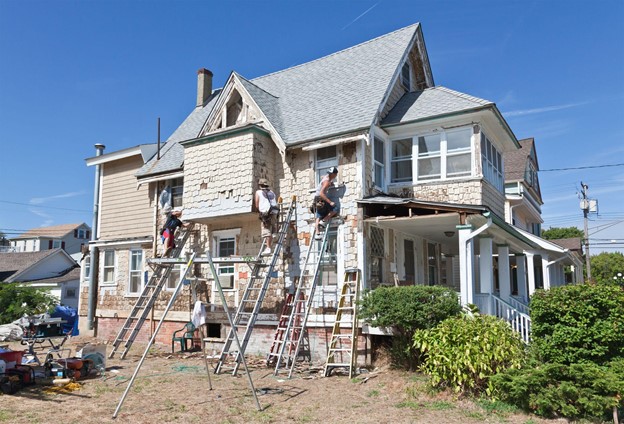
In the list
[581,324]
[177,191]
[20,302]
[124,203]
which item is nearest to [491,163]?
[581,324]

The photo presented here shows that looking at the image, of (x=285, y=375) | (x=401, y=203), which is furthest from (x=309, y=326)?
(x=401, y=203)

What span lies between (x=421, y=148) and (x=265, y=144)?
4.78 meters

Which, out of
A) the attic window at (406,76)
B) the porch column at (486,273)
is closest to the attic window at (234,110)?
the attic window at (406,76)

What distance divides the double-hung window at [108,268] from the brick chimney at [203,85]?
25.0ft

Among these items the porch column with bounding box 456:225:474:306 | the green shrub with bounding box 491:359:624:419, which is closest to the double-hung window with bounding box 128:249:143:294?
the porch column with bounding box 456:225:474:306

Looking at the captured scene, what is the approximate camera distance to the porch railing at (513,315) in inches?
490

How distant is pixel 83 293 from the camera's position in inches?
818

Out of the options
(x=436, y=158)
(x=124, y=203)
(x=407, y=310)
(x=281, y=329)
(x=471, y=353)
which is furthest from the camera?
(x=124, y=203)

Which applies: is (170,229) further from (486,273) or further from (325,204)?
(486,273)

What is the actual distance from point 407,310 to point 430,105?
23.0 feet

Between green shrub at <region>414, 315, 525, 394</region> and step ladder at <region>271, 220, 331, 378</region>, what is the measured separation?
3.77m

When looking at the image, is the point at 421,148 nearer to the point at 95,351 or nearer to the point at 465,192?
the point at 465,192

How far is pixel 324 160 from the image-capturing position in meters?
15.0

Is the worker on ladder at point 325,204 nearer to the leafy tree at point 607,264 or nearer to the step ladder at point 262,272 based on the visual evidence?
the step ladder at point 262,272
